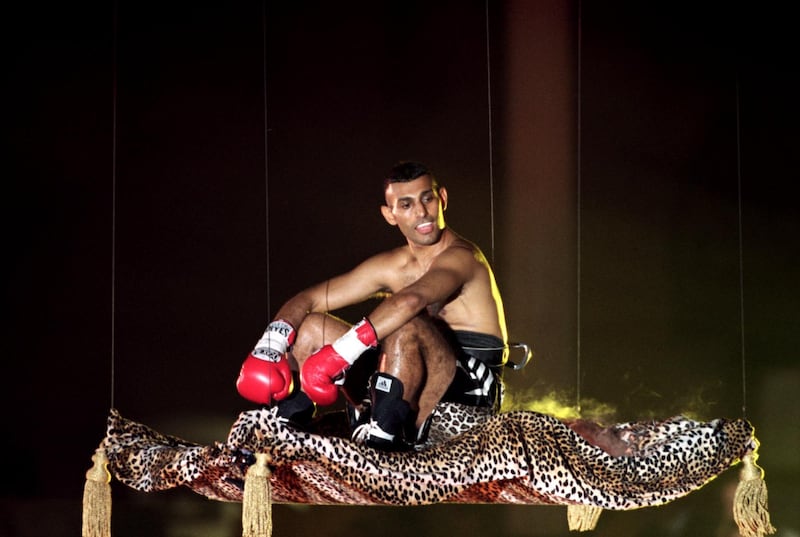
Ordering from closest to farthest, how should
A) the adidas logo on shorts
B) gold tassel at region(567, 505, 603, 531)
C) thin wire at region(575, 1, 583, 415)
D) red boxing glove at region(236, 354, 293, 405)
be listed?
the adidas logo on shorts < red boxing glove at region(236, 354, 293, 405) < gold tassel at region(567, 505, 603, 531) < thin wire at region(575, 1, 583, 415)

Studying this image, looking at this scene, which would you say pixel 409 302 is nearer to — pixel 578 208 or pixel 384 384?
pixel 384 384

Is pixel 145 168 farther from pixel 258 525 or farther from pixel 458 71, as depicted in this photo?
pixel 258 525

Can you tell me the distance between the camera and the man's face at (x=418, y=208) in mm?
3443

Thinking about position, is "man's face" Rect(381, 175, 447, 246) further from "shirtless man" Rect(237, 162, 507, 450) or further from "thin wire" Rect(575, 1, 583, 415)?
"thin wire" Rect(575, 1, 583, 415)

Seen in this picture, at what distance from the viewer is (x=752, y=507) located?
3.01 metres

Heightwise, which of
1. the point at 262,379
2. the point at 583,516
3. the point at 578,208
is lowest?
the point at 583,516

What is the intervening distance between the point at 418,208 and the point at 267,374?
696 mm

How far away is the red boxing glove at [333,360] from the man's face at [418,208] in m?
0.45

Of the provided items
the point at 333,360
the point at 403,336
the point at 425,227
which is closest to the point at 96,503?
the point at 333,360

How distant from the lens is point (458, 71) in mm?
4793

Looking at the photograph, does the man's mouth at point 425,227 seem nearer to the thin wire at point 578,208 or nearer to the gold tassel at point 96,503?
the gold tassel at point 96,503

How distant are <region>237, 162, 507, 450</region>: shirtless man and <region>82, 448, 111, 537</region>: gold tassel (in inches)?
18.4

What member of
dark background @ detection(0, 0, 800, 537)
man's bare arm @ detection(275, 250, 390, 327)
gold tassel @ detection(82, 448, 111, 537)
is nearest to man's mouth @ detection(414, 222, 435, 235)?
man's bare arm @ detection(275, 250, 390, 327)

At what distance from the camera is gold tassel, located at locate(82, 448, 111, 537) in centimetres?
317
